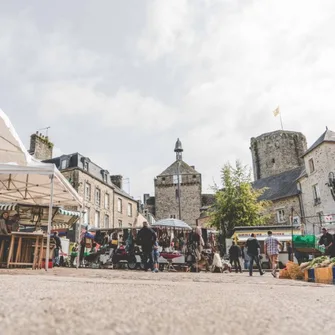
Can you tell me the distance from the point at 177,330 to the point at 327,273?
699 centimetres

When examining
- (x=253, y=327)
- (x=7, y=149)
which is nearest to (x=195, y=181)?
(x=7, y=149)

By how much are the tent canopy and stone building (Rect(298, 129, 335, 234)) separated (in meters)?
18.6

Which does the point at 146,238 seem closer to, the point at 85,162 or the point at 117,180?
the point at 85,162

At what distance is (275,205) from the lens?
32.1m

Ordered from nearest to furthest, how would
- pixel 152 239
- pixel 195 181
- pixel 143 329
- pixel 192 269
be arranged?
pixel 143 329 → pixel 152 239 → pixel 192 269 → pixel 195 181

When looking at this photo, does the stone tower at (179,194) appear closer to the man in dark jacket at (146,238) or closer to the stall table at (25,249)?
the man in dark jacket at (146,238)

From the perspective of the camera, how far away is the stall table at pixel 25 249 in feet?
24.3

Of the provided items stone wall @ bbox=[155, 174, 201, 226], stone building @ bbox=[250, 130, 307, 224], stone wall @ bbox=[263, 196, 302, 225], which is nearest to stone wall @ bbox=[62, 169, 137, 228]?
stone wall @ bbox=[155, 174, 201, 226]

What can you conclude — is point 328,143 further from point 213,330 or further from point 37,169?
point 213,330

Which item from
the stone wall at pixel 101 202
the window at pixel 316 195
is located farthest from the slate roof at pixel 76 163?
the window at pixel 316 195

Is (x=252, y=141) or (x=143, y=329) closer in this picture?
(x=143, y=329)

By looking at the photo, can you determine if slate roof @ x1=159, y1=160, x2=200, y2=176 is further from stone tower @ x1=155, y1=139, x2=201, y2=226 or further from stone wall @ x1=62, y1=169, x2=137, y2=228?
stone wall @ x1=62, y1=169, x2=137, y2=228

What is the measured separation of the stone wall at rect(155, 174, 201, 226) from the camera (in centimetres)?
4409

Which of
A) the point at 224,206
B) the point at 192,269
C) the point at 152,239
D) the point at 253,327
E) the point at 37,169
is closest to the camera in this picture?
the point at 253,327
